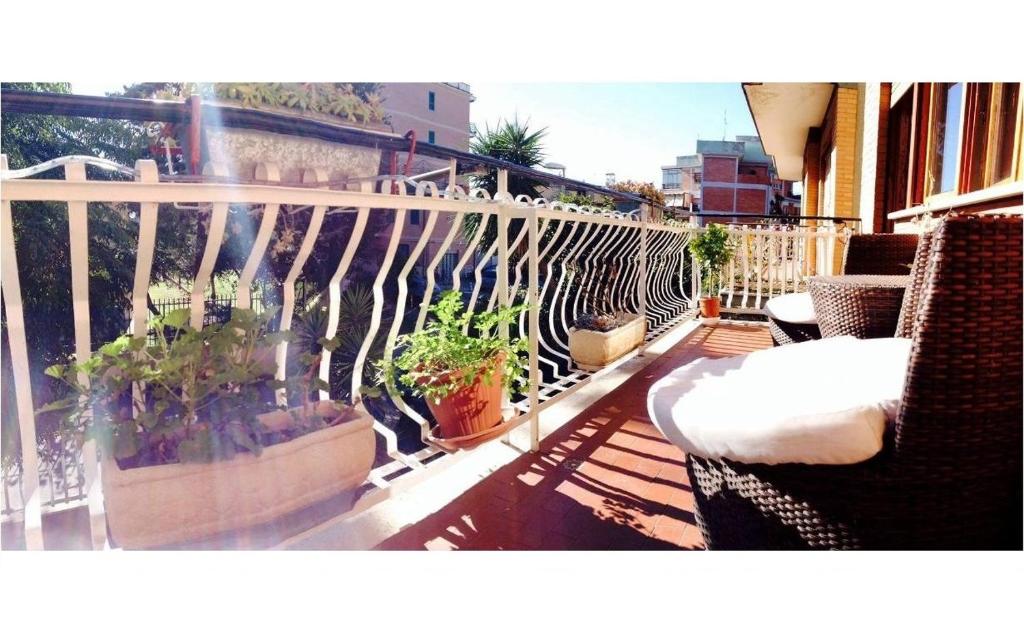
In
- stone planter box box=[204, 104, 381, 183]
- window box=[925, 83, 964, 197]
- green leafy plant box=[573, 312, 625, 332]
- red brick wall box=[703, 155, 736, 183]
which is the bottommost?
green leafy plant box=[573, 312, 625, 332]

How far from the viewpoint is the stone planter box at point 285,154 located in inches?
57.2

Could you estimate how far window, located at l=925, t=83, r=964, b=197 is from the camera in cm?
363

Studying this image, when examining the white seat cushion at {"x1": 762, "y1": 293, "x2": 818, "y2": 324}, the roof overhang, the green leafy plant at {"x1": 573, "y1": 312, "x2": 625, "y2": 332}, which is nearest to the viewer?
the white seat cushion at {"x1": 762, "y1": 293, "x2": 818, "y2": 324}

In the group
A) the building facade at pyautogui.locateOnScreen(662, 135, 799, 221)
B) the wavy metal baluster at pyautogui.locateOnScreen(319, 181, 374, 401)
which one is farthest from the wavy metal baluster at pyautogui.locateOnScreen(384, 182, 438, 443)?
the building facade at pyautogui.locateOnScreen(662, 135, 799, 221)

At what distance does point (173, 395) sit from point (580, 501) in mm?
1239

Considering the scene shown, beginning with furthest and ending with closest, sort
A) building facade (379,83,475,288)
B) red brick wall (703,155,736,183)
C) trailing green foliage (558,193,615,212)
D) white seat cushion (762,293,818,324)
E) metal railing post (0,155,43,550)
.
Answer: red brick wall (703,155,736,183) < trailing green foliage (558,193,615,212) < white seat cushion (762,293,818,324) < building facade (379,83,475,288) < metal railing post (0,155,43,550)

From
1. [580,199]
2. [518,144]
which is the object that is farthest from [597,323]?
[580,199]

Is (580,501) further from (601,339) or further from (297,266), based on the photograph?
(601,339)

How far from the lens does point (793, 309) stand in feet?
10.0

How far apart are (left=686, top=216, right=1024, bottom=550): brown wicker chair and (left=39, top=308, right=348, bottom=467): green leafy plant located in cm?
114

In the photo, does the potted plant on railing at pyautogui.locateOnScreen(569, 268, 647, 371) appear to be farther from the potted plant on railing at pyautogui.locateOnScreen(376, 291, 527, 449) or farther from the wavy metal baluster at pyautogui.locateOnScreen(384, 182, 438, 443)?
the wavy metal baluster at pyautogui.locateOnScreen(384, 182, 438, 443)
